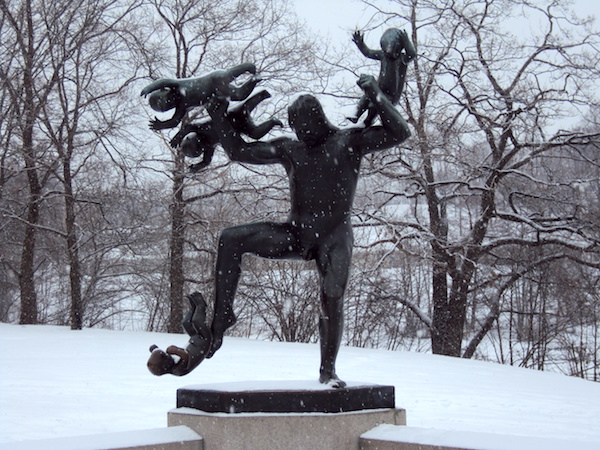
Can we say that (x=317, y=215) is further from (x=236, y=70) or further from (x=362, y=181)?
(x=362, y=181)

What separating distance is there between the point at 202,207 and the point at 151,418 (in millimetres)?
16700

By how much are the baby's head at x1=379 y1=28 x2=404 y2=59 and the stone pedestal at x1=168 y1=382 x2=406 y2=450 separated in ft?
6.38

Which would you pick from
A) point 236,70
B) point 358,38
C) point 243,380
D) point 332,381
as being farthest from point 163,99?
point 243,380

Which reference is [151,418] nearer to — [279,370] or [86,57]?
[279,370]

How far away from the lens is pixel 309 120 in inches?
162

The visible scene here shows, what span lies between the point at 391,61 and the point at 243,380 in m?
5.43

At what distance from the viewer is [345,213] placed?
411cm

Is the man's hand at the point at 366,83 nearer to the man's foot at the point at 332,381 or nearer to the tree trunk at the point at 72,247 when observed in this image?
the man's foot at the point at 332,381

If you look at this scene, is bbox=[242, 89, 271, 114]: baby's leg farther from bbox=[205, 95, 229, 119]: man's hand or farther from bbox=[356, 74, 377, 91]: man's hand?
bbox=[356, 74, 377, 91]: man's hand

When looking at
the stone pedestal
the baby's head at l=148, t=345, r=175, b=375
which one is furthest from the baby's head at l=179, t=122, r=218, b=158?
the stone pedestal

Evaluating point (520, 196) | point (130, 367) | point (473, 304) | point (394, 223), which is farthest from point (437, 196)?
point (130, 367)

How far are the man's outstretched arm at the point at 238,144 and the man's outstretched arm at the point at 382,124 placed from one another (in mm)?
520

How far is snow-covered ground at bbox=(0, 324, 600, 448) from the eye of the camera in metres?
6.68

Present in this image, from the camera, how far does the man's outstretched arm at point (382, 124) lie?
13.1 ft
